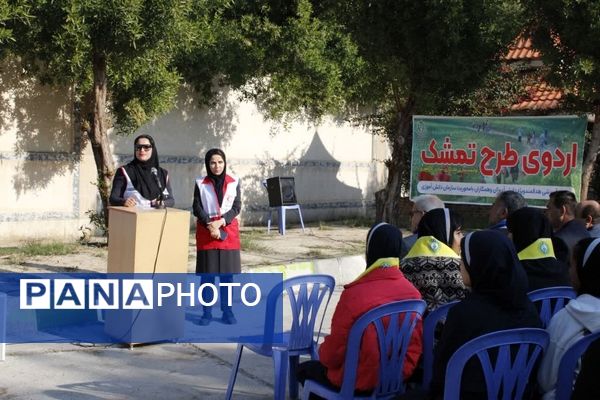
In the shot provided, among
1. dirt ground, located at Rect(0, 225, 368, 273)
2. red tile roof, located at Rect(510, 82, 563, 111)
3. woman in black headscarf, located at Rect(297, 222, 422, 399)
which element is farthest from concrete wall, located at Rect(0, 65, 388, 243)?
woman in black headscarf, located at Rect(297, 222, 422, 399)

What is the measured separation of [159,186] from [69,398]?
7.70 ft

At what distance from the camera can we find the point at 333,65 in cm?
1430

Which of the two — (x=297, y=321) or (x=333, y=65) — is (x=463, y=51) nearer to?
(x=333, y=65)

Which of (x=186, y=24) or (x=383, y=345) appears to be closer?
(x=383, y=345)

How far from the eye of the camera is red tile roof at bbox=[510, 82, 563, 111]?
54.3 ft

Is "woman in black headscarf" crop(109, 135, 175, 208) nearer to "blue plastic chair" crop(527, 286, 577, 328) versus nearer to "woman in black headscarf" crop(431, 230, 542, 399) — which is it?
"blue plastic chair" crop(527, 286, 577, 328)

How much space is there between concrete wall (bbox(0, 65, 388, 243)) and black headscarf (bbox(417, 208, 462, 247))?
26.5 feet

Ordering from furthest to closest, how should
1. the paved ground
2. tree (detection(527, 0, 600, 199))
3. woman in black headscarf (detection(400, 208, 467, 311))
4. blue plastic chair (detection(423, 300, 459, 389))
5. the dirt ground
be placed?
1. tree (detection(527, 0, 600, 199))
2. the dirt ground
3. the paved ground
4. woman in black headscarf (detection(400, 208, 467, 311))
5. blue plastic chair (detection(423, 300, 459, 389))

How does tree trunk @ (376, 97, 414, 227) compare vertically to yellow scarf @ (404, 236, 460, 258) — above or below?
above

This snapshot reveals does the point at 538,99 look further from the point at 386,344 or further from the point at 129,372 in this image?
the point at 386,344

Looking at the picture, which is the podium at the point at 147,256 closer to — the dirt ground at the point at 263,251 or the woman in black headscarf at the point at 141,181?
the woman in black headscarf at the point at 141,181

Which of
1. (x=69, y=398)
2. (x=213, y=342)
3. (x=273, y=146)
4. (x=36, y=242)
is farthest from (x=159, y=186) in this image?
(x=273, y=146)

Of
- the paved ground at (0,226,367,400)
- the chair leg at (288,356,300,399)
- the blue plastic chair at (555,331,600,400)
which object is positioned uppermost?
the blue plastic chair at (555,331,600,400)

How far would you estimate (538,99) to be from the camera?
55.6ft
